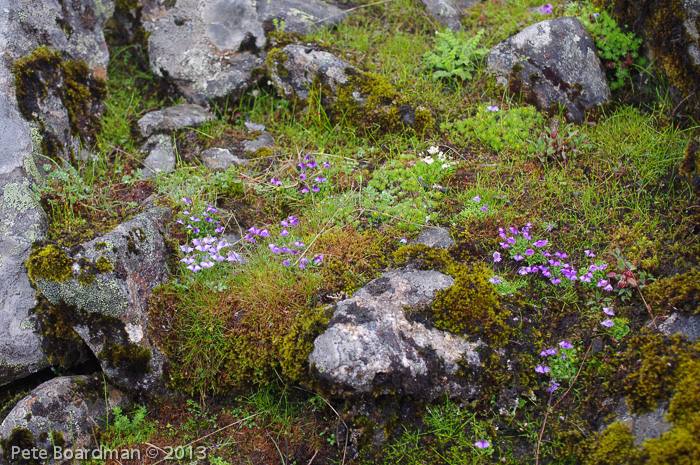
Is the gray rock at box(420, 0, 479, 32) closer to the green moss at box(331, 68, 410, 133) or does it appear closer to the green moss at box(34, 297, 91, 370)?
the green moss at box(331, 68, 410, 133)

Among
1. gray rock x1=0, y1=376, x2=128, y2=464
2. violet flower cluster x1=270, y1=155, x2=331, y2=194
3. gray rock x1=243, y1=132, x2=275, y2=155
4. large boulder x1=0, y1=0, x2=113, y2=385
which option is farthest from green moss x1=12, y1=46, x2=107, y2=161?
gray rock x1=0, y1=376, x2=128, y2=464

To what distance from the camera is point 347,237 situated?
4219mm

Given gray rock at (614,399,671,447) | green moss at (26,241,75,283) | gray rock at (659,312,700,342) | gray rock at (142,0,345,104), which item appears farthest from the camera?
gray rock at (142,0,345,104)

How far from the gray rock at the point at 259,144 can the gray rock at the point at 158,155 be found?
801mm

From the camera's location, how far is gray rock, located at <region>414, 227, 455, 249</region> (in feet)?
13.5

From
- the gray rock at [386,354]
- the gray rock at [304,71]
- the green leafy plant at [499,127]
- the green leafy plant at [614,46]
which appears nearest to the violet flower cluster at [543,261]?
the gray rock at [386,354]

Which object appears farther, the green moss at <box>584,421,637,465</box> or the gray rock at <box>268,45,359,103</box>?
the gray rock at <box>268,45,359,103</box>

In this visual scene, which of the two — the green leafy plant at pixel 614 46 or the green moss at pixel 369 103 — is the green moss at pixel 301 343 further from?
the green leafy plant at pixel 614 46

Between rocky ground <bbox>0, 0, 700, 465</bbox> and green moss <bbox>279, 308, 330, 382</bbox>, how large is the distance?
0.05 feet

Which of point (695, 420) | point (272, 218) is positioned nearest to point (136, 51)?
point (272, 218)

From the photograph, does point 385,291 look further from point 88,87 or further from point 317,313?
point 88,87

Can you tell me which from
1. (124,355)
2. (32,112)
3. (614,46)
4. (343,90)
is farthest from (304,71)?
(124,355)

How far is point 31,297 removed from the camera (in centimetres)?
383

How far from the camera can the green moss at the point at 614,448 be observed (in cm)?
280
